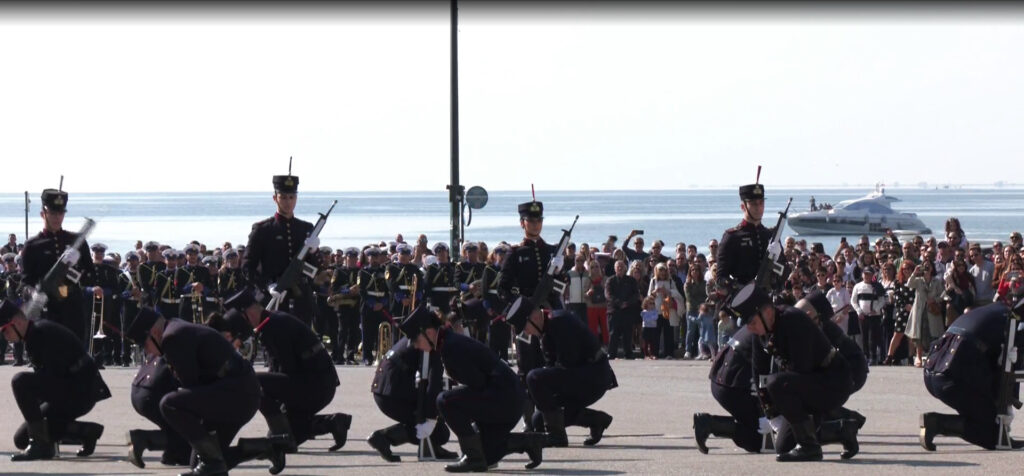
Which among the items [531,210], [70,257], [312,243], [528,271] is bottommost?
[528,271]

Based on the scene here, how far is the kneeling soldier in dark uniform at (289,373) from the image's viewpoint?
41.3 feet

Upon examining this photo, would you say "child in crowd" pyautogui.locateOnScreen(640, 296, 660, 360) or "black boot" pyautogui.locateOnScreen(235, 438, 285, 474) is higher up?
"black boot" pyautogui.locateOnScreen(235, 438, 285, 474)

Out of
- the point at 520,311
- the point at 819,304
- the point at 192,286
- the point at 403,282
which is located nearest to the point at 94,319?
the point at 192,286

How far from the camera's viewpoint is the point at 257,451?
11.7 metres

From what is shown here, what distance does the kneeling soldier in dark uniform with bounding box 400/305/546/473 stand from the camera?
1189 cm

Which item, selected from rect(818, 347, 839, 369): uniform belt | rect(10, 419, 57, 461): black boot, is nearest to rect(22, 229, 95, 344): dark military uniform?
rect(10, 419, 57, 461): black boot

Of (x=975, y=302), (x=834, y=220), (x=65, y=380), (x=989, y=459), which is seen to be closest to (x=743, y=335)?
(x=989, y=459)

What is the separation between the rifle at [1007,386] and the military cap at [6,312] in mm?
7376

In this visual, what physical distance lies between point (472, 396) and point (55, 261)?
421 centimetres

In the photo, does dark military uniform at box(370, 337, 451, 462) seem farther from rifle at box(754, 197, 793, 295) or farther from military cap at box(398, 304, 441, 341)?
rifle at box(754, 197, 793, 295)

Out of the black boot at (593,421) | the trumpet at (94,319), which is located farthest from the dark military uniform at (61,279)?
the trumpet at (94,319)

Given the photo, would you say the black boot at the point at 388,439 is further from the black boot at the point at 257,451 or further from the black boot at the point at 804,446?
the black boot at the point at 804,446

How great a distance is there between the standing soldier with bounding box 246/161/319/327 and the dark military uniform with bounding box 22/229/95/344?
1472 millimetres

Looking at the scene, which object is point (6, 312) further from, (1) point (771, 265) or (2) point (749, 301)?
(1) point (771, 265)
